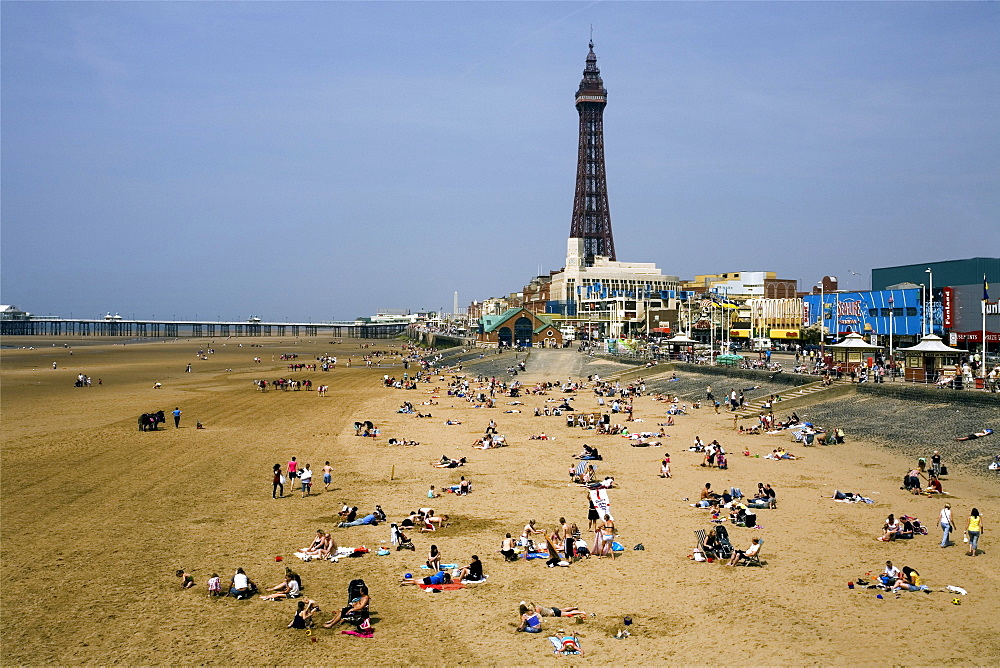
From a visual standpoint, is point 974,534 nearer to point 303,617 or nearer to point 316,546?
point 303,617

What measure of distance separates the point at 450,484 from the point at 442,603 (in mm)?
7855

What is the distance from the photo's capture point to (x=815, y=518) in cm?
1508

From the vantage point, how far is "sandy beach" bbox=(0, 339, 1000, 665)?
9422 millimetres

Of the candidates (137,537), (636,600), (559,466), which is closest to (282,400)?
(559,466)

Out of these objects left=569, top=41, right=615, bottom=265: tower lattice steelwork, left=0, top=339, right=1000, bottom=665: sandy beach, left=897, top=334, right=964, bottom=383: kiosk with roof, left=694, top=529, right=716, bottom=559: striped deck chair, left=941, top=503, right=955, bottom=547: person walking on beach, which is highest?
left=569, top=41, right=615, bottom=265: tower lattice steelwork

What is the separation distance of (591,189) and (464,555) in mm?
133960

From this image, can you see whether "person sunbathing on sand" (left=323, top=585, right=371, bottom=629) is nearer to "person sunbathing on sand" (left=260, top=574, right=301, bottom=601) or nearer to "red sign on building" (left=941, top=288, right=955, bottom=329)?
"person sunbathing on sand" (left=260, top=574, right=301, bottom=601)

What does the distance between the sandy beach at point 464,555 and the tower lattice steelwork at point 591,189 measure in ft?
376

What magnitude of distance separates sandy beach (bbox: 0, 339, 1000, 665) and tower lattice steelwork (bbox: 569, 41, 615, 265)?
115 metres

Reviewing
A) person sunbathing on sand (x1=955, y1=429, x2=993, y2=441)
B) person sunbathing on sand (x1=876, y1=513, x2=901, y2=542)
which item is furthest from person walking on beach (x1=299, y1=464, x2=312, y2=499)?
person sunbathing on sand (x1=955, y1=429, x2=993, y2=441)

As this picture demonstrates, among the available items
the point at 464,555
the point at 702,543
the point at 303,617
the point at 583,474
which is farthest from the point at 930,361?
the point at 303,617

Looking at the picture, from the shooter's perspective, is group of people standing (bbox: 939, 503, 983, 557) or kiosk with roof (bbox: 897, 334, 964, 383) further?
kiosk with roof (bbox: 897, 334, 964, 383)

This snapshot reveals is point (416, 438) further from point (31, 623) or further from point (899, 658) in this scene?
point (899, 658)

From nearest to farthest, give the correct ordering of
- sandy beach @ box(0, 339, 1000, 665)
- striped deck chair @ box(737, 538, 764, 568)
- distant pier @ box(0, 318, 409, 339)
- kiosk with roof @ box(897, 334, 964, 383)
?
1. sandy beach @ box(0, 339, 1000, 665)
2. striped deck chair @ box(737, 538, 764, 568)
3. kiosk with roof @ box(897, 334, 964, 383)
4. distant pier @ box(0, 318, 409, 339)
